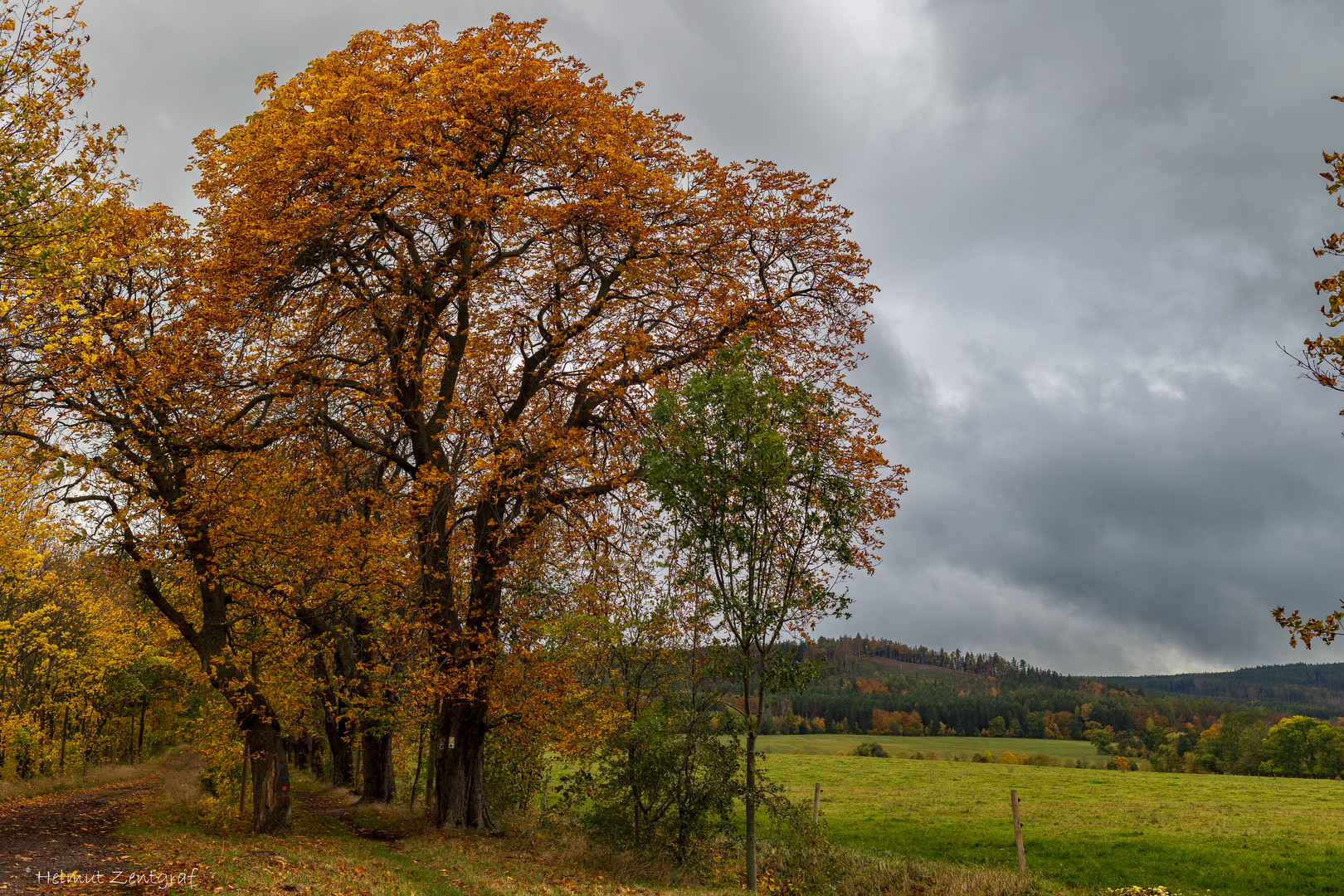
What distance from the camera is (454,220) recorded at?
16375 mm

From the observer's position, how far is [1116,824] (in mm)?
27516

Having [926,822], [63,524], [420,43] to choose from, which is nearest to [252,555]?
[63,524]

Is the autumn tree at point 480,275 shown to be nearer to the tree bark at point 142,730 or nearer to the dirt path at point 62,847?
the dirt path at point 62,847

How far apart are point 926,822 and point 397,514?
23.9 meters

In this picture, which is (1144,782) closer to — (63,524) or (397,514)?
(397,514)

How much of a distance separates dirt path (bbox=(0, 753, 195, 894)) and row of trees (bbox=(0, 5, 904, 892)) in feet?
10.1

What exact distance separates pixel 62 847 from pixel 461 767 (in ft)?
23.2

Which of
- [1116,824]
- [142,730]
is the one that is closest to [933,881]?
[1116,824]

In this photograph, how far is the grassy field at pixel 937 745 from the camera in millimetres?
73688

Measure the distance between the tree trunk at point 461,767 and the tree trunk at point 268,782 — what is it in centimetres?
308

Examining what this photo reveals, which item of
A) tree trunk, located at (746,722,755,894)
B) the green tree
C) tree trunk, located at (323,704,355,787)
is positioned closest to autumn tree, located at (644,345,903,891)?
tree trunk, located at (746,722,755,894)

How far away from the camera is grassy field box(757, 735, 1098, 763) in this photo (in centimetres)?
7369
